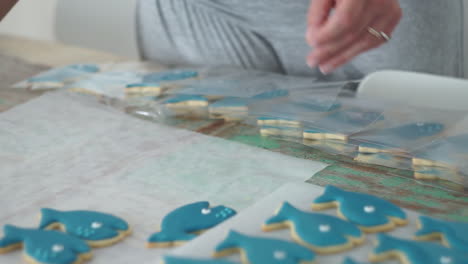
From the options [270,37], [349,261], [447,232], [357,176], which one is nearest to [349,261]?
[349,261]

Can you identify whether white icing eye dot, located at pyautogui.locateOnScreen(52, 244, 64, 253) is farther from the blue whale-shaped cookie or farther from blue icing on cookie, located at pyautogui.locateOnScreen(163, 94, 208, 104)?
blue icing on cookie, located at pyautogui.locateOnScreen(163, 94, 208, 104)

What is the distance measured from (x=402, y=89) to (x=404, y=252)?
1.41ft

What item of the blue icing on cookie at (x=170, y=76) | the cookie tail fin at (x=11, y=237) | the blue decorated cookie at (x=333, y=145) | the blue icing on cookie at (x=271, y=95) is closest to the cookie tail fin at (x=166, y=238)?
the cookie tail fin at (x=11, y=237)

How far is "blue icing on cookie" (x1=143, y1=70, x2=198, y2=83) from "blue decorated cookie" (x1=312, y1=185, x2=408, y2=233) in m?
0.46

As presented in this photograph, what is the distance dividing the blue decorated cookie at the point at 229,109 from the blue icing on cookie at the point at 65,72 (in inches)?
12.7

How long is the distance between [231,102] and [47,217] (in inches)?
14.2

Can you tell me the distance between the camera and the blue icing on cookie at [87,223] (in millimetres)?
477

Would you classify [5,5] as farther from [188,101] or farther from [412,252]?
[412,252]

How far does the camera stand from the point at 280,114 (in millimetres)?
733

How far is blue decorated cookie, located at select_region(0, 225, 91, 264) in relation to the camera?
0.44 m

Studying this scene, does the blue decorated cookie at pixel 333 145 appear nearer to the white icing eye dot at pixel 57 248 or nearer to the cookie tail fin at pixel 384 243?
the cookie tail fin at pixel 384 243

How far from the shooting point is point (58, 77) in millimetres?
954

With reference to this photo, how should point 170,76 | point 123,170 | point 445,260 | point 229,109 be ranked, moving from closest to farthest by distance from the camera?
point 445,260
point 123,170
point 229,109
point 170,76

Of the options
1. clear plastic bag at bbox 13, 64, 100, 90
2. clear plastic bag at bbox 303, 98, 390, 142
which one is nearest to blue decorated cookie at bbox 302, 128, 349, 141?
clear plastic bag at bbox 303, 98, 390, 142
